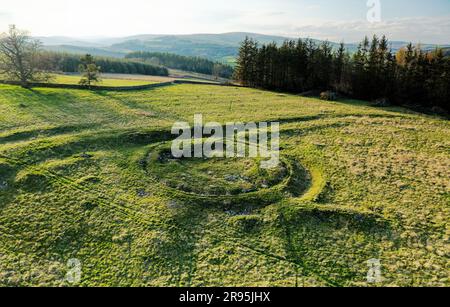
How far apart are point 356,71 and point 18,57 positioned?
210ft

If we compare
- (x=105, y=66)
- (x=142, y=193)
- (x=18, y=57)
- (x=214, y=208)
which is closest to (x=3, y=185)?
(x=142, y=193)

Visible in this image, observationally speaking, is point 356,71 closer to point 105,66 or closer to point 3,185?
point 3,185

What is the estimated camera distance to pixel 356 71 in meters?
67.1

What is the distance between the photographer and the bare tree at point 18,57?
51562mm

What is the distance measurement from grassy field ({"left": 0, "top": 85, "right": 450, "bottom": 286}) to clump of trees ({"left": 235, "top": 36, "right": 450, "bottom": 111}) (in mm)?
27600

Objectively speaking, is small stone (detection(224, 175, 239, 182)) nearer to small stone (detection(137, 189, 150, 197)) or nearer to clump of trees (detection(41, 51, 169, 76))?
small stone (detection(137, 189, 150, 197))

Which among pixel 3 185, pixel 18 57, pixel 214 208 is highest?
pixel 18 57

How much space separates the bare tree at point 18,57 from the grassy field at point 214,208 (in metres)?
21.3

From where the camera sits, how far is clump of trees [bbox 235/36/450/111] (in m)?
59.2

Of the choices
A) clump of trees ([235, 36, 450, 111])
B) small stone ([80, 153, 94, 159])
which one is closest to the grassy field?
small stone ([80, 153, 94, 159])

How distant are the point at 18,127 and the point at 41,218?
18530 mm

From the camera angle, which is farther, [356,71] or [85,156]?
[356,71]

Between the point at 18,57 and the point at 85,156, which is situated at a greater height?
the point at 18,57

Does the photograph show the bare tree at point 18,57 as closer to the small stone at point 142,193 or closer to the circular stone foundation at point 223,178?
the circular stone foundation at point 223,178
